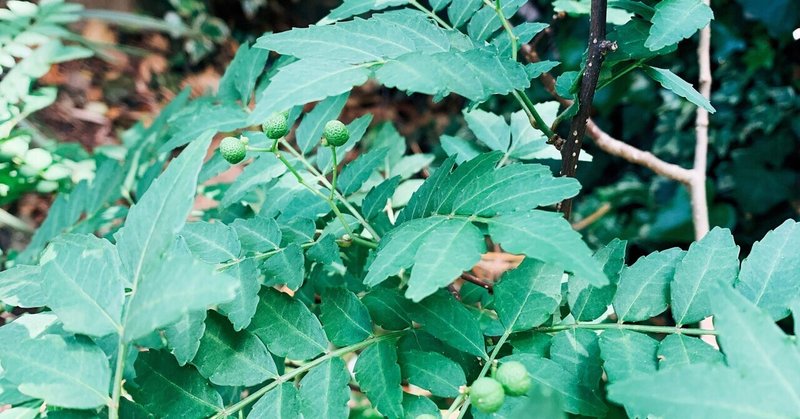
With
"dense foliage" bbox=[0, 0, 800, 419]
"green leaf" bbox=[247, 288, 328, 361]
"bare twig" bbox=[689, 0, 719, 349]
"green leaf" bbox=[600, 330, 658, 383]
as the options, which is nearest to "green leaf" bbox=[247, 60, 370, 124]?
"dense foliage" bbox=[0, 0, 800, 419]

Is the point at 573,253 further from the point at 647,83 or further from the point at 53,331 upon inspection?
the point at 647,83

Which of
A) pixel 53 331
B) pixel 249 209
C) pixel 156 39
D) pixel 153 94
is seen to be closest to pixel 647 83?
pixel 249 209

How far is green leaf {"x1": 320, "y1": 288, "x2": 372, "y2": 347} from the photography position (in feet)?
2.28

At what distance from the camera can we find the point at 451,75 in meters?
0.54

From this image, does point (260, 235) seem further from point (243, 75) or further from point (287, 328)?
point (243, 75)

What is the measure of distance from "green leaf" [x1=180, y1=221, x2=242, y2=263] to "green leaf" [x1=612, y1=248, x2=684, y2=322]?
0.43 m

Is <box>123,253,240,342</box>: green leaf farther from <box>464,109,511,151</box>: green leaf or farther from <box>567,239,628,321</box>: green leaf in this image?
<box>464,109,511,151</box>: green leaf

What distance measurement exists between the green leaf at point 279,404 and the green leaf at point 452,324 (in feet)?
0.52

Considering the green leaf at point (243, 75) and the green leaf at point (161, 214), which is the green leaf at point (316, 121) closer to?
the green leaf at point (243, 75)

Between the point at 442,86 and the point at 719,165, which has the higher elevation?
the point at 719,165

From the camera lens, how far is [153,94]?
2971mm

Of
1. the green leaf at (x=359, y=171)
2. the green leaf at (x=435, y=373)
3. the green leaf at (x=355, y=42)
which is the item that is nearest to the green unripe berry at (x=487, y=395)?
the green leaf at (x=435, y=373)

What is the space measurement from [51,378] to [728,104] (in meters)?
1.96

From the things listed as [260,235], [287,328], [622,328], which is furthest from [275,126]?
[622,328]
